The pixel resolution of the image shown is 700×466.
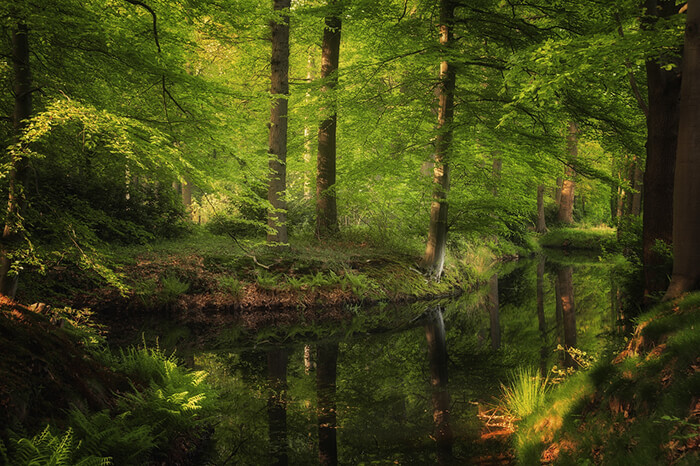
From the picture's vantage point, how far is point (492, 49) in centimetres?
1093

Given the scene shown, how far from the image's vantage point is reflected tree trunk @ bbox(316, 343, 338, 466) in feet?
16.6

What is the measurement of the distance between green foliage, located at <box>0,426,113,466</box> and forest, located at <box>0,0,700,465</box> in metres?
0.02

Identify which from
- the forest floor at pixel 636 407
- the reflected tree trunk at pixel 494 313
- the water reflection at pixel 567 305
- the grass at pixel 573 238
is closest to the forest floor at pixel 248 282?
the reflected tree trunk at pixel 494 313

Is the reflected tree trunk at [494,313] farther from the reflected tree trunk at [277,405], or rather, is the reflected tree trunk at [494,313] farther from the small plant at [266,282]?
the small plant at [266,282]

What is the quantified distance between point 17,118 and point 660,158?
8253 mm

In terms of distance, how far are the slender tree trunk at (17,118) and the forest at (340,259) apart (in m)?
0.03

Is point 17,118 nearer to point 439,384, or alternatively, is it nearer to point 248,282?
point 439,384

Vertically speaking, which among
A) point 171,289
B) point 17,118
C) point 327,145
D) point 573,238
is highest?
point 327,145

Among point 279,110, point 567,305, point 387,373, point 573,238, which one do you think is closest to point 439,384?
point 387,373

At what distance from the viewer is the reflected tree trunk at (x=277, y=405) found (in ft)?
16.4

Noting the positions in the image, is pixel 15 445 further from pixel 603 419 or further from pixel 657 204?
pixel 657 204

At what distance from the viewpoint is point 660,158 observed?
6.61m

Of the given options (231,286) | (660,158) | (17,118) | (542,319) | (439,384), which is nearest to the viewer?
(17,118)

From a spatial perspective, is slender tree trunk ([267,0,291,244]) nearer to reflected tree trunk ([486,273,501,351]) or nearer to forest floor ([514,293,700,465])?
reflected tree trunk ([486,273,501,351])
